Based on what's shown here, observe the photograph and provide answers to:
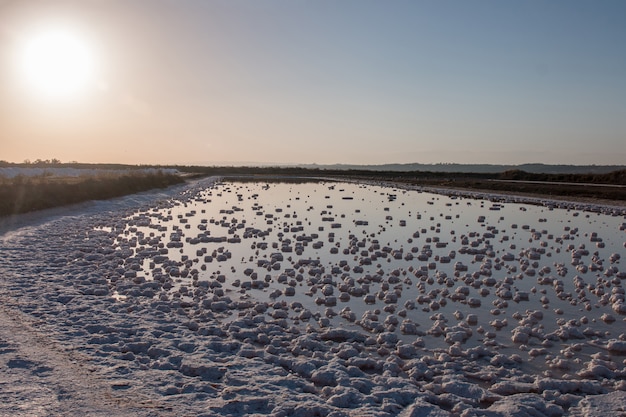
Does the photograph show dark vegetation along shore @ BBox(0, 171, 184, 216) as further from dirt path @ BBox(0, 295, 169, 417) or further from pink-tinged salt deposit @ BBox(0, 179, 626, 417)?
dirt path @ BBox(0, 295, 169, 417)

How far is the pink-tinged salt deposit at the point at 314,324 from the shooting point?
24.5 feet

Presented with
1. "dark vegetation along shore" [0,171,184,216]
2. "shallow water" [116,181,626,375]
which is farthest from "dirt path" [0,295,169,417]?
"dark vegetation along shore" [0,171,184,216]

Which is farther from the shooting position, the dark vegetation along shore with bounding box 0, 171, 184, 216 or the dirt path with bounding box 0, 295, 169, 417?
the dark vegetation along shore with bounding box 0, 171, 184, 216

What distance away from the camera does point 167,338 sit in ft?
32.2

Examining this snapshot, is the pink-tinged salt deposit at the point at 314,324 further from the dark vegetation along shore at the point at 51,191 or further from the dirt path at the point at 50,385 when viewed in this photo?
the dark vegetation along shore at the point at 51,191

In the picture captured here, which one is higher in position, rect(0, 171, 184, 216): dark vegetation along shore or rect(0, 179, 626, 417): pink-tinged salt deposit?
rect(0, 171, 184, 216): dark vegetation along shore

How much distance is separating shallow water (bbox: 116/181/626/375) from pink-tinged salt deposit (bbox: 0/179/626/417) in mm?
76

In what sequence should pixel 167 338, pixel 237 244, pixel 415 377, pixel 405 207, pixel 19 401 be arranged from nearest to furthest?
1. pixel 19 401
2. pixel 415 377
3. pixel 167 338
4. pixel 237 244
5. pixel 405 207

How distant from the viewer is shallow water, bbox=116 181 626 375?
1103cm

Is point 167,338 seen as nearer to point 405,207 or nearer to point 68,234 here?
point 68,234

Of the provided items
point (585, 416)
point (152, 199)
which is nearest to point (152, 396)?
point (585, 416)

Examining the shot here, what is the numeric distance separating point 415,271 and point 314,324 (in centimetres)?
631

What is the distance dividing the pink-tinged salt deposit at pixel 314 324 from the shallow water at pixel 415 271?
8 centimetres

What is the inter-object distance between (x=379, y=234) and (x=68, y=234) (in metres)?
14.0
